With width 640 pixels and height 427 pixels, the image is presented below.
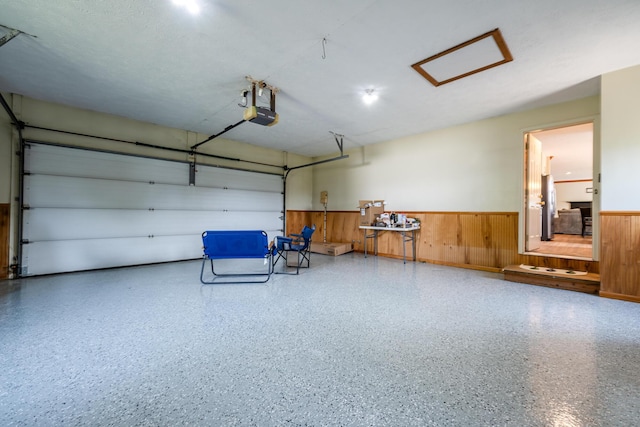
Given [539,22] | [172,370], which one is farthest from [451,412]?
[539,22]

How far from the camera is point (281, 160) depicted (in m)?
7.43

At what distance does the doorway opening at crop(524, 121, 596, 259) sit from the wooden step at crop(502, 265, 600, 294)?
0.59 metres

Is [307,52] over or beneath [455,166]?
over

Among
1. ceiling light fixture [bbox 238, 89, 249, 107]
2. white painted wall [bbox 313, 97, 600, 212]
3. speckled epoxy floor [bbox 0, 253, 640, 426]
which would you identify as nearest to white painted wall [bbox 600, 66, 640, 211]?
white painted wall [bbox 313, 97, 600, 212]

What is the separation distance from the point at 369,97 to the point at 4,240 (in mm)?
5981

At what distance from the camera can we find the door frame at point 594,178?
3.48 meters

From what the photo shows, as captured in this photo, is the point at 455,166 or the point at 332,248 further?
the point at 332,248

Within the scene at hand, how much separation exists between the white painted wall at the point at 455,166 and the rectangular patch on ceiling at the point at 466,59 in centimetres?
201

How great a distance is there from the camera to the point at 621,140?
3100 millimetres

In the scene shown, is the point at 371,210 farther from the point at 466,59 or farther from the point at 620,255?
the point at 620,255

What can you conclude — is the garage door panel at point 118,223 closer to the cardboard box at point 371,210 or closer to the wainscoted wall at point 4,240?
the wainscoted wall at point 4,240

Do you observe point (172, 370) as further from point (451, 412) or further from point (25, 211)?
point (25, 211)

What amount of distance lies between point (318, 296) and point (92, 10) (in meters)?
3.62

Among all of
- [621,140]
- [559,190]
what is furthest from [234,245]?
[559,190]
